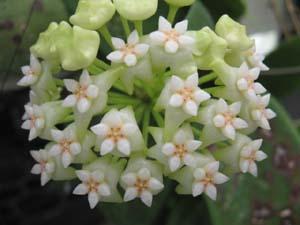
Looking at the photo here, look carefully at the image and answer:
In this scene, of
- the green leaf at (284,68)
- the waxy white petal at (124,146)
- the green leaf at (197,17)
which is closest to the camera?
the waxy white petal at (124,146)

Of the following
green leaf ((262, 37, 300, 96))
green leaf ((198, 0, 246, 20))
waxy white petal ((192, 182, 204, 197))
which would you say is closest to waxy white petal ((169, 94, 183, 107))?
waxy white petal ((192, 182, 204, 197))

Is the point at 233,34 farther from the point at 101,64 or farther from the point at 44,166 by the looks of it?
the point at 44,166

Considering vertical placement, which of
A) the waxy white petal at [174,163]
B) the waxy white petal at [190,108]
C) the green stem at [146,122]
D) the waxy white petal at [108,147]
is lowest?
the green stem at [146,122]

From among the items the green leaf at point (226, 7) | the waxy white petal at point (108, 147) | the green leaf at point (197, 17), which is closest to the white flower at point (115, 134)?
the waxy white petal at point (108, 147)

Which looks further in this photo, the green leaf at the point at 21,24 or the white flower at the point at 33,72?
the green leaf at the point at 21,24

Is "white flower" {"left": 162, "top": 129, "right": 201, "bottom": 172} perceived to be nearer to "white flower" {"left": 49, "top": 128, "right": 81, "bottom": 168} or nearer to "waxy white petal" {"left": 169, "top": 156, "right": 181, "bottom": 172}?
"waxy white petal" {"left": 169, "top": 156, "right": 181, "bottom": 172}

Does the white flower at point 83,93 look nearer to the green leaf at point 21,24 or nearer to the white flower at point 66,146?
the white flower at point 66,146

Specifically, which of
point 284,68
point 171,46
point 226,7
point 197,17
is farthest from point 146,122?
point 284,68

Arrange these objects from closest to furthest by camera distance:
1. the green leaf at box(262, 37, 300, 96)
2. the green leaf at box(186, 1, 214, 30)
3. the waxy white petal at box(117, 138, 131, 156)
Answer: the waxy white petal at box(117, 138, 131, 156) → the green leaf at box(186, 1, 214, 30) → the green leaf at box(262, 37, 300, 96)
